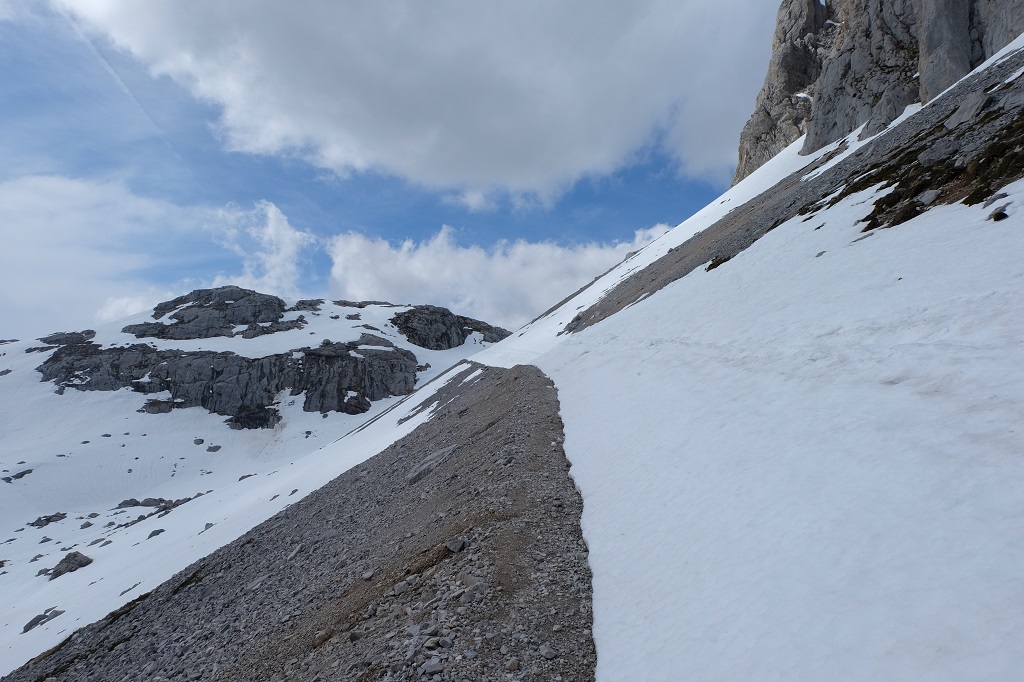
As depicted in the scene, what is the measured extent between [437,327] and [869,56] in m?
101

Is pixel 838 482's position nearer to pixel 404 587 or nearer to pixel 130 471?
pixel 404 587

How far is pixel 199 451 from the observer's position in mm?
77125

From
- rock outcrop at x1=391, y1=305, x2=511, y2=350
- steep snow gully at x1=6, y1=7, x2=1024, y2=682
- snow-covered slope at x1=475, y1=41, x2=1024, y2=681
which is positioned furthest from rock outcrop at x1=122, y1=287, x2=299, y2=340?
snow-covered slope at x1=475, y1=41, x2=1024, y2=681

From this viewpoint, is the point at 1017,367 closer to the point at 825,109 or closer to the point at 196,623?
the point at 196,623

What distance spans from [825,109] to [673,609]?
6750cm

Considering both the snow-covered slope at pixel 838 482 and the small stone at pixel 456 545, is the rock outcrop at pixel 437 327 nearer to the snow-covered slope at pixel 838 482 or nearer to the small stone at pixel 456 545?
the snow-covered slope at pixel 838 482

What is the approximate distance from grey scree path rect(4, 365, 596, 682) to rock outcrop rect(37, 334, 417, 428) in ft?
231

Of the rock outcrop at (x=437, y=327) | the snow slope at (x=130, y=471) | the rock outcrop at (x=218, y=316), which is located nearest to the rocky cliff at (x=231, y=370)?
the rock outcrop at (x=218, y=316)

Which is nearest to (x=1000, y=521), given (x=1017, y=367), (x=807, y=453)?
(x=807, y=453)

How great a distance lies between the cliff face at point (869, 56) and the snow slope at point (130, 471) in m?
53.6

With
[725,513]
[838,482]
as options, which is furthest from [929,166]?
[725,513]

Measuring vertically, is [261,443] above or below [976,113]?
above

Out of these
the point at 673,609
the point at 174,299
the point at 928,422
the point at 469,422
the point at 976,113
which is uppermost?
the point at 174,299

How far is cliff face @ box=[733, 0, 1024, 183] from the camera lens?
4028 cm
